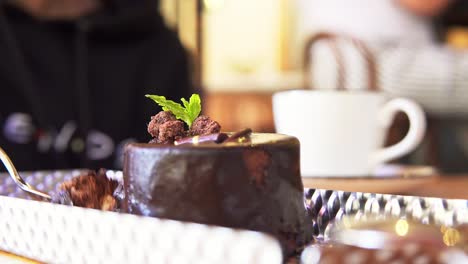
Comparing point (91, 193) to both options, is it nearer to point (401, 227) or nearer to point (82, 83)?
point (401, 227)

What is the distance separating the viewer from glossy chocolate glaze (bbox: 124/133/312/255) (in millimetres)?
281

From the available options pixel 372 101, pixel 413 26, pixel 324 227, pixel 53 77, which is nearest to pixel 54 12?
pixel 53 77

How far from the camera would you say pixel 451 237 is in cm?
27

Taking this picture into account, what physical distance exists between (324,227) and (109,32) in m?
0.94

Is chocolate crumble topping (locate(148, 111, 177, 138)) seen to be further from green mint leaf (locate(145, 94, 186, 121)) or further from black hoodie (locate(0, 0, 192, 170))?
black hoodie (locate(0, 0, 192, 170))

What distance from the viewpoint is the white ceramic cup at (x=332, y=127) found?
1.92 ft

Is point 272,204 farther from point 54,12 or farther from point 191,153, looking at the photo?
point 54,12

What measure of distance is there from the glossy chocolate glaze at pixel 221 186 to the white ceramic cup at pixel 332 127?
10.5 inches

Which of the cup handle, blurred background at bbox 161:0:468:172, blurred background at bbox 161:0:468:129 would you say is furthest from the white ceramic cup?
blurred background at bbox 161:0:468:129

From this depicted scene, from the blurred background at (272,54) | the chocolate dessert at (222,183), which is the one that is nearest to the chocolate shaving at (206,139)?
the chocolate dessert at (222,183)

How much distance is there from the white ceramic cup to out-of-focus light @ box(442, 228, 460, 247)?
28 centimetres

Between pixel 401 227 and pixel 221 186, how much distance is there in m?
0.09

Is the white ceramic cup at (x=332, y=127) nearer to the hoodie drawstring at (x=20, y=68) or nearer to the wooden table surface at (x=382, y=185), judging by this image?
the wooden table surface at (x=382, y=185)

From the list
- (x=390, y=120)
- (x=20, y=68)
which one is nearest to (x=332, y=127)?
(x=390, y=120)
